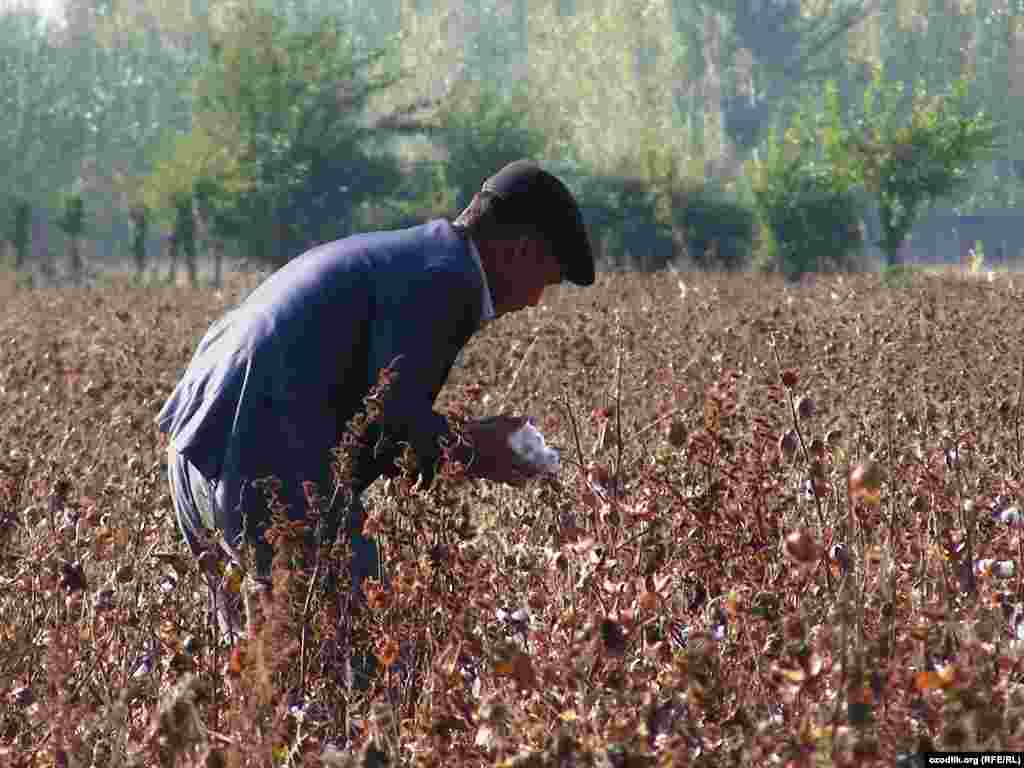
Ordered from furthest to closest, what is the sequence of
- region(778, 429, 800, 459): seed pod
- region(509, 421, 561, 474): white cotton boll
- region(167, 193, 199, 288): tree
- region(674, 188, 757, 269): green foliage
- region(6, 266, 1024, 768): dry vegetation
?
region(167, 193, 199, 288): tree < region(674, 188, 757, 269): green foliage < region(509, 421, 561, 474): white cotton boll < region(778, 429, 800, 459): seed pod < region(6, 266, 1024, 768): dry vegetation

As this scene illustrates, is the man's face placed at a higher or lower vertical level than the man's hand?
higher

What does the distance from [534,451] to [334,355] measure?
0.50m

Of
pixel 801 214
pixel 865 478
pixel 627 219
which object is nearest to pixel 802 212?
pixel 801 214

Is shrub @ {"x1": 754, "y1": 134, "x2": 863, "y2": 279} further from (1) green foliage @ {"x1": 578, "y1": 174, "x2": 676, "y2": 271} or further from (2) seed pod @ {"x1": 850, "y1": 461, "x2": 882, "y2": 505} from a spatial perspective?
(2) seed pod @ {"x1": 850, "y1": 461, "x2": 882, "y2": 505}

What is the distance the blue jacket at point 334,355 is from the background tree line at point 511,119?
95.4 feet

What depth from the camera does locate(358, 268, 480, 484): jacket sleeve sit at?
12.9 feet

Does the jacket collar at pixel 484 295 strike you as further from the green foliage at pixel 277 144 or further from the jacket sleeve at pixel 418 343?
the green foliage at pixel 277 144

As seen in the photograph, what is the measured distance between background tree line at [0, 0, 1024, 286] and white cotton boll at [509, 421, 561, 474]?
29320 mm

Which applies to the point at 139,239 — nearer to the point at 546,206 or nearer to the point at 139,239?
the point at 139,239

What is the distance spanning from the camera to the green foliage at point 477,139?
4903cm

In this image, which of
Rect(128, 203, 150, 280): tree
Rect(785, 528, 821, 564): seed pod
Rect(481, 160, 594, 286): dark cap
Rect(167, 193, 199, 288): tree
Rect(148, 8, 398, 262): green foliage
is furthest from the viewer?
Rect(148, 8, 398, 262): green foliage

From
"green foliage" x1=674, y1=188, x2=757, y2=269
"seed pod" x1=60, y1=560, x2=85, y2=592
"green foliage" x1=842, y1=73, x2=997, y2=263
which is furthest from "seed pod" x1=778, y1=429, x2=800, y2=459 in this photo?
"green foliage" x1=674, y1=188, x2=757, y2=269

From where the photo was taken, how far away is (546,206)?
4152 mm

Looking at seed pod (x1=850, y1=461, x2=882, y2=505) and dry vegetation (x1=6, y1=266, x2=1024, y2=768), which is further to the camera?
dry vegetation (x1=6, y1=266, x2=1024, y2=768)
